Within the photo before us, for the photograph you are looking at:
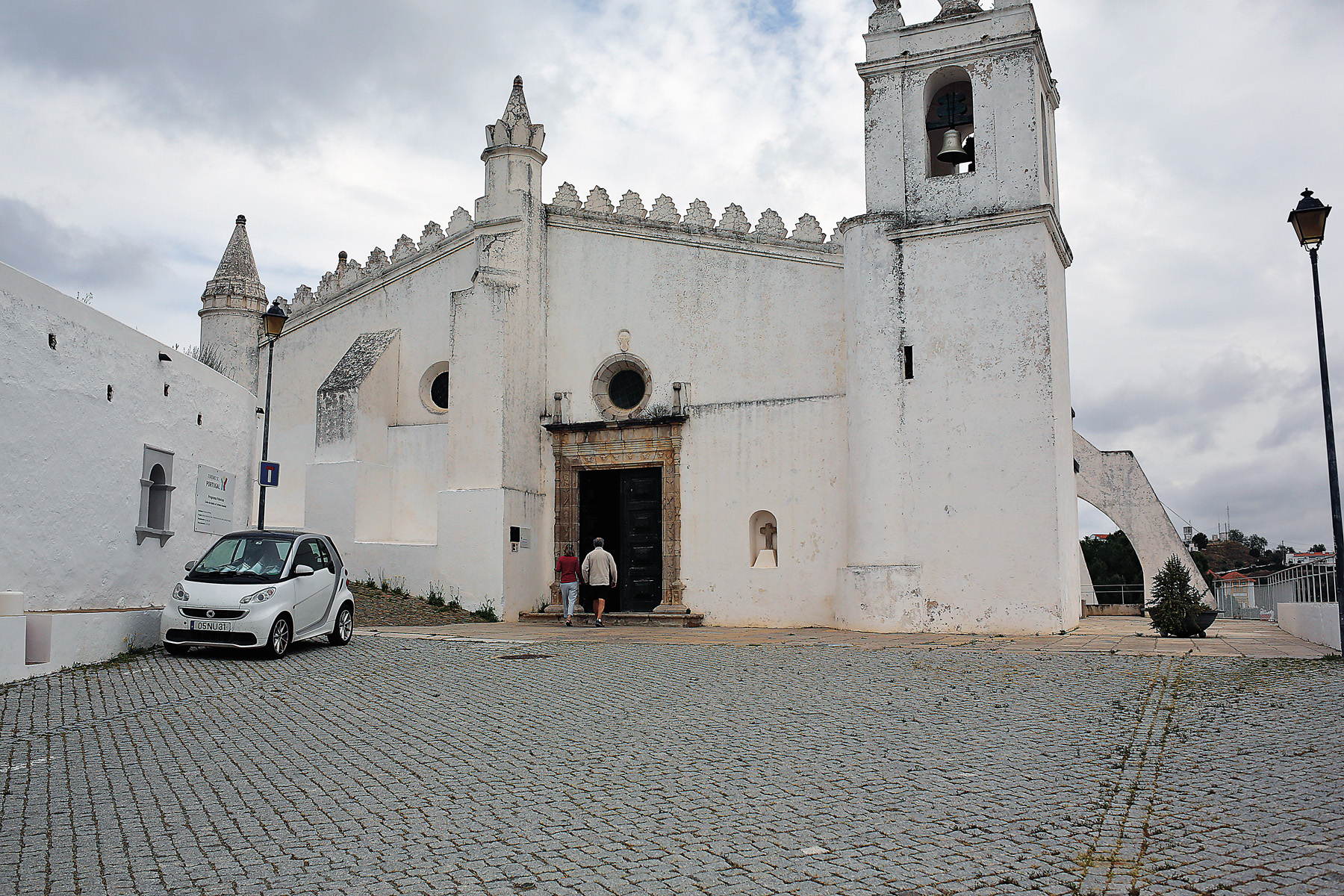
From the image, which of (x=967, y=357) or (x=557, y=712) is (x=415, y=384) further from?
(x=557, y=712)

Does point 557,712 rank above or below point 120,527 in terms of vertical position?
below

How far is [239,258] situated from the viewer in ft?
79.0

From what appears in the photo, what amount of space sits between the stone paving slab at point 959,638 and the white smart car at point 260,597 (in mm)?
2088

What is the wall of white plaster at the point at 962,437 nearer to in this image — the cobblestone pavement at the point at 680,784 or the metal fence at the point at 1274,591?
the metal fence at the point at 1274,591

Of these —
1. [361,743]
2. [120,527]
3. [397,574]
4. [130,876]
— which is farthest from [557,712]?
[397,574]

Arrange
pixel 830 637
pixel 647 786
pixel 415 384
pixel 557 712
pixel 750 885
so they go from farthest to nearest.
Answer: pixel 415 384
pixel 830 637
pixel 557 712
pixel 647 786
pixel 750 885

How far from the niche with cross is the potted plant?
20.4 feet

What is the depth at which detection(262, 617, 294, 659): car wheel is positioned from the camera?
10914mm

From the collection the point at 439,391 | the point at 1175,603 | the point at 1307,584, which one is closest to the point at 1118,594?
the point at 1307,584

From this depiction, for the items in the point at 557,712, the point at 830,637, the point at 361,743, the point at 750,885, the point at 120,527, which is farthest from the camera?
the point at 830,637

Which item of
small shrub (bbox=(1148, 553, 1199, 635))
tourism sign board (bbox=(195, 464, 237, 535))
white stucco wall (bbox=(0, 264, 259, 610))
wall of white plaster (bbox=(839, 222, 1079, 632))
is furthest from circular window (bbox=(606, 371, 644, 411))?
small shrub (bbox=(1148, 553, 1199, 635))

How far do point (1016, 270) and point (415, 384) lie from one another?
11.8 metres

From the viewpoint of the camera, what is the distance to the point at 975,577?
14961 mm

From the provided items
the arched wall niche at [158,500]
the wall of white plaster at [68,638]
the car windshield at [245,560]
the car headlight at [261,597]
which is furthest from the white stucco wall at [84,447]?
the car headlight at [261,597]
